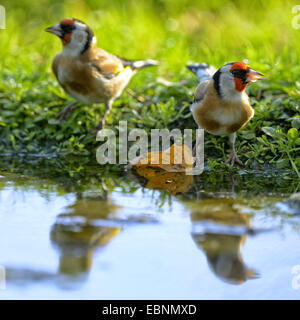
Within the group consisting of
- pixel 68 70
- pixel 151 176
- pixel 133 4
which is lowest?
pixel 151 176

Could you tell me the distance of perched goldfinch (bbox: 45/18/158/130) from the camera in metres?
4.45

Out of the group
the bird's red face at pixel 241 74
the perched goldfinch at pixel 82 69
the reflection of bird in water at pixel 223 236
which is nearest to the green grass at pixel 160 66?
the perched goldfinch at pixel 82 69

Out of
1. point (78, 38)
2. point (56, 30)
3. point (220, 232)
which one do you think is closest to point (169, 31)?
point (78, 38)

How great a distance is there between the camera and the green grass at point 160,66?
4.21m

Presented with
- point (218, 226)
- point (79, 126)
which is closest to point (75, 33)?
point (79, 126)

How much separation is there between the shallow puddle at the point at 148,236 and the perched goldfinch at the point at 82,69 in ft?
3.12

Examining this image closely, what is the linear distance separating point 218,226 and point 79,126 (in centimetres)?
217

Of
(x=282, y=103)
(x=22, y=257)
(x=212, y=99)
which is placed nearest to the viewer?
(x=22, y=257)

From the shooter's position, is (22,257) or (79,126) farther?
(79,126)

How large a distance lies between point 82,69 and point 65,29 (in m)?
0.38

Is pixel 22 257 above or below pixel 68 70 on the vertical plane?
below

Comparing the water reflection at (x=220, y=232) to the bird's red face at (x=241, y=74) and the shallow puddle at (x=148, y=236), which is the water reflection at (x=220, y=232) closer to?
the shallow puddle at (x=148, y=236)

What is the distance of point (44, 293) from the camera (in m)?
2.23
